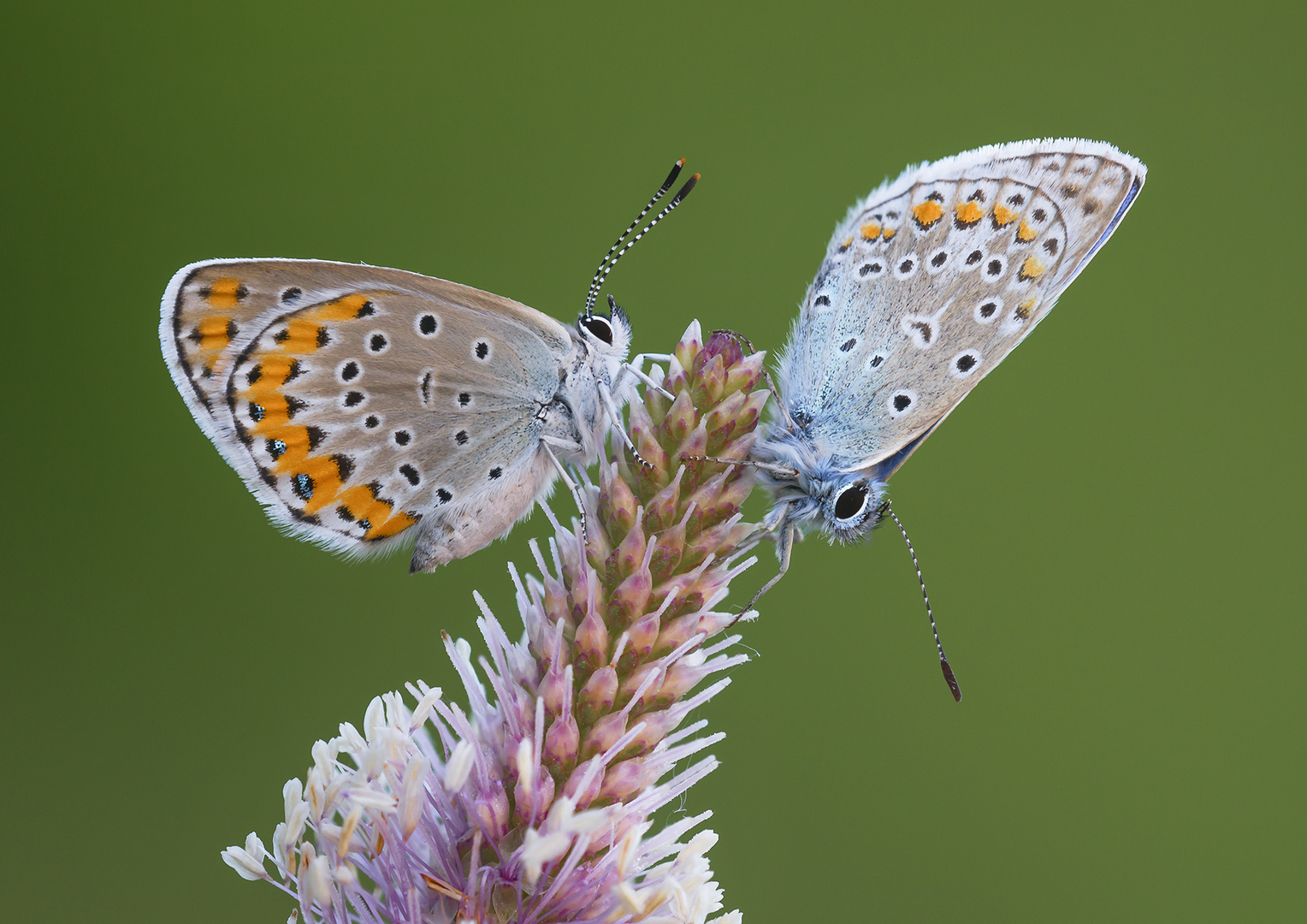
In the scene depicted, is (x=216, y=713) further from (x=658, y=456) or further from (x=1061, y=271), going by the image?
(x=1061, y=271)

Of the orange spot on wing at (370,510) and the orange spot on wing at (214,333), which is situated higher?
the orange spot on wing at (214,333)

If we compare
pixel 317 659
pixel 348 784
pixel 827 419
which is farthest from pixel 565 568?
pixel 317 659

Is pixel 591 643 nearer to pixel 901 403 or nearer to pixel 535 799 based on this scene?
pixel 535 799

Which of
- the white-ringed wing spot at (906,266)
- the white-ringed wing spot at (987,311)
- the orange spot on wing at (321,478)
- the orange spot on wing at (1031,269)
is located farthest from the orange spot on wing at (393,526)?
the orange spot on wing at (1031,269)

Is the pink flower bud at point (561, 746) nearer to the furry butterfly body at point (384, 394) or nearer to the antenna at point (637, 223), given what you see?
the furry butterfly body at point (384, 394)

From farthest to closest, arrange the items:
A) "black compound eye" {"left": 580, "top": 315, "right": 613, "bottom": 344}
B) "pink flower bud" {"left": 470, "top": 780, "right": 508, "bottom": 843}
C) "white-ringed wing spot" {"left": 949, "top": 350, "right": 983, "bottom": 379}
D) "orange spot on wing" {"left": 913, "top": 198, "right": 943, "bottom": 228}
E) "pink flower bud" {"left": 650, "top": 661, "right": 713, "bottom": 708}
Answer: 1. "black compound eye" {"left": 580, "top": 315, "right": 613, "bottom": 344}
2. "orange spot on wing" {"left": 913, "top": 198, "right": 943, "bottom": 228}
3. "white-ringed wing spot" {"left": 949, "top": 350, "right": 983, "bottom": 379}
4. "pink flower bud" {"left": 650, "top": 661, "right": 713, "bottom": 708}
5. "pink flower bud" {"left": 470, "top": 780, "right": 508, "bottom": 843}

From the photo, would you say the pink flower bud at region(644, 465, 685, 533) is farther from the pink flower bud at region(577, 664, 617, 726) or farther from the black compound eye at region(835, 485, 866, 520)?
the black compound eye at region(835, 485, 866, 520)

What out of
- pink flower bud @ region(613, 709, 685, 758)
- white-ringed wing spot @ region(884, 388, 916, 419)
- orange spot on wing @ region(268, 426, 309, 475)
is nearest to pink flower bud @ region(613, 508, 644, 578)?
pink flower bud @ region(613, 709, 685, 758)
